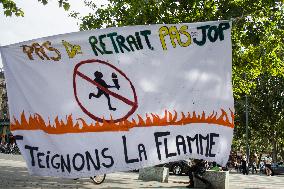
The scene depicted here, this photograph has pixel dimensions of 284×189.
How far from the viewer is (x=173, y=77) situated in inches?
141

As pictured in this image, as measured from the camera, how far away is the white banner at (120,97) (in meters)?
3.35

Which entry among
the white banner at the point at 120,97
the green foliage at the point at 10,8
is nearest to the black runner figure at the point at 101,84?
the white banner at the point at 120,97

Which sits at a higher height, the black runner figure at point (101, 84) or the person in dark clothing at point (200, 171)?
the black runner figure at point (101, 84)

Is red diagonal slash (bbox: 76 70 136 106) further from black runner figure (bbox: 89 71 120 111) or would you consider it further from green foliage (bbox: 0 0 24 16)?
green foliage (bbox: 0 0 24 16)

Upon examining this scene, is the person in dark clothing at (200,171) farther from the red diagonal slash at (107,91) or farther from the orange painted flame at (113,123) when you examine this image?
the red diagonal slash at (107,91)

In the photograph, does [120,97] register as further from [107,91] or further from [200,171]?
[200,171]

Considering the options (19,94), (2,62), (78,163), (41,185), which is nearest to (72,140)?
(78,163)

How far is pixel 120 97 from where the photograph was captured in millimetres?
3467

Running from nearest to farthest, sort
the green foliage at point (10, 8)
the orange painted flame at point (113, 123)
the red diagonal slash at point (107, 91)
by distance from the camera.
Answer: the orange painted flame at point (113, 123) → the red diagonal slash at point (107, 91) → the green foliage at point (10, 8)

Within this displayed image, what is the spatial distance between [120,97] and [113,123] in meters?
0.23

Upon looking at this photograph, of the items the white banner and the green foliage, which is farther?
the green foliage

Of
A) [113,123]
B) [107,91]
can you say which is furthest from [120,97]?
[113,123]

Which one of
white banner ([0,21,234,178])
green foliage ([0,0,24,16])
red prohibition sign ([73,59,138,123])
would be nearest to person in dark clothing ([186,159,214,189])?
green foliage ([0,0,24,16])

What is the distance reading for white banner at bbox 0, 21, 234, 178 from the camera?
132 inches
